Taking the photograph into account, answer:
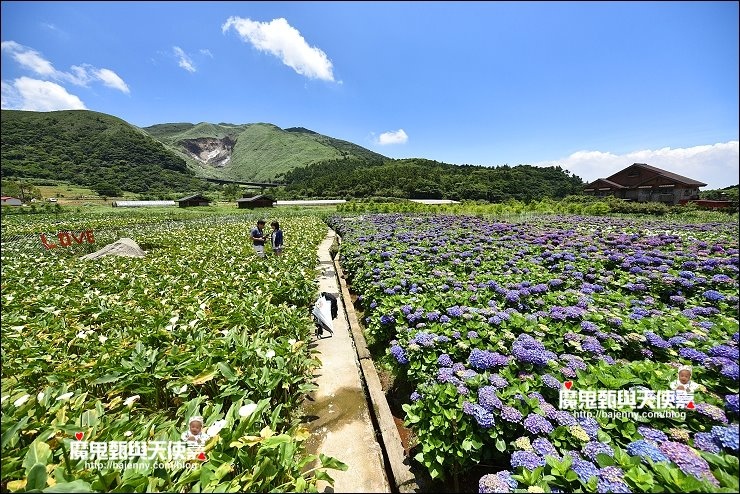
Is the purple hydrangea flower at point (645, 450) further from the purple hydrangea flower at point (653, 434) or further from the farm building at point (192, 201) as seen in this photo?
the farm building at point (192, 201)

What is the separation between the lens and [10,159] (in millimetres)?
81250

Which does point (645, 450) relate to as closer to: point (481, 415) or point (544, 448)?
point (544, 448)

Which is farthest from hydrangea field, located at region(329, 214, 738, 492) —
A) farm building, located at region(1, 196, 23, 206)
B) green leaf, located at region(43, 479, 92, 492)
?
farm building, located at region(1, 196, 23, 206)

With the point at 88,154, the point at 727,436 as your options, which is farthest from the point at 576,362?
the point at 88,154

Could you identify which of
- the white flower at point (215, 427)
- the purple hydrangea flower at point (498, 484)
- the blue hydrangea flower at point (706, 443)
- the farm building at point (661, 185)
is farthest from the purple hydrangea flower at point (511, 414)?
the farm building at point (661, 185)

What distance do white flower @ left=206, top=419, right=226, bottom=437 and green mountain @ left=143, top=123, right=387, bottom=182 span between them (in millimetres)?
121567

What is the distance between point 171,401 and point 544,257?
7.03m

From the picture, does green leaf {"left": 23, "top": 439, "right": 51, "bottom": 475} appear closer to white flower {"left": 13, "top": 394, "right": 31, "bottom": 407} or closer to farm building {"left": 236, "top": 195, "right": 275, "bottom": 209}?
white flower {"left": 13, "top": 394, "right": 31, "bottom": 407}

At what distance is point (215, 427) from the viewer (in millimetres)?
2260

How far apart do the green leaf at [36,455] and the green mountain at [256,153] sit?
12193 centimetres

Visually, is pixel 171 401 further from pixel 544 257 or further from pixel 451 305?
pixel 544 257

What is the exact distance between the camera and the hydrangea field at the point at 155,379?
1895mm

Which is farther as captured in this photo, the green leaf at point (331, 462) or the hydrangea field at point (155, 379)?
the green leaf at point (331, 462)

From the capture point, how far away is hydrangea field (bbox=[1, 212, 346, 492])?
1.89 meters
